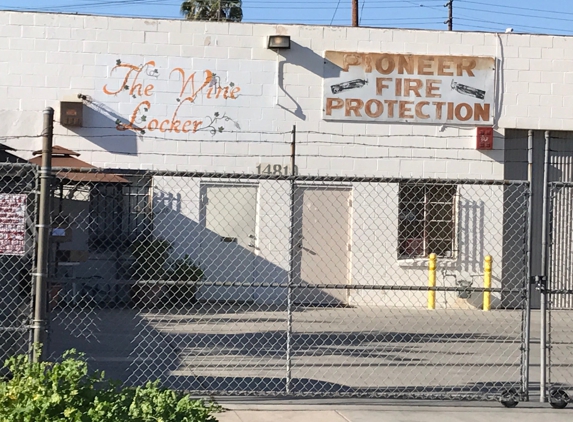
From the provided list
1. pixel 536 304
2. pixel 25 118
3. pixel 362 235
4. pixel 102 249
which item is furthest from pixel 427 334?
pixel 25 118

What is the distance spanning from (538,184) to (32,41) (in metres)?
11.5

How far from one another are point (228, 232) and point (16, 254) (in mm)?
11001

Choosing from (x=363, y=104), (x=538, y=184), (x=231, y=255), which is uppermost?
(x=363, y=104)

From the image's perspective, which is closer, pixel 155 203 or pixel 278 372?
pixel 278 372

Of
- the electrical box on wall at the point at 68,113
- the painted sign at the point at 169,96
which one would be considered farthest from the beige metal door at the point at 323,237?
the electrical box on wall at the point at 68,113

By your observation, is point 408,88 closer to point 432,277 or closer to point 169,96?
point 432,277

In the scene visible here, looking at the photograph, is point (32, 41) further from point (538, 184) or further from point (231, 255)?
point (538, 184)

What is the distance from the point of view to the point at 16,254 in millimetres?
7016

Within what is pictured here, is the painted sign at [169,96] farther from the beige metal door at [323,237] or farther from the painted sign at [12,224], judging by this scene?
the painted sign at [12,224]

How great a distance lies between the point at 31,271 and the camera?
718cm

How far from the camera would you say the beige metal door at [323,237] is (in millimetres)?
18078

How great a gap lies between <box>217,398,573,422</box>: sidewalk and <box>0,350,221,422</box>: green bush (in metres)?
1.89

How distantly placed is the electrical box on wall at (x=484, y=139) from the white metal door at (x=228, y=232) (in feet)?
16.5

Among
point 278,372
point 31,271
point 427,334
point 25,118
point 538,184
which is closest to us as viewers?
point 31,271
